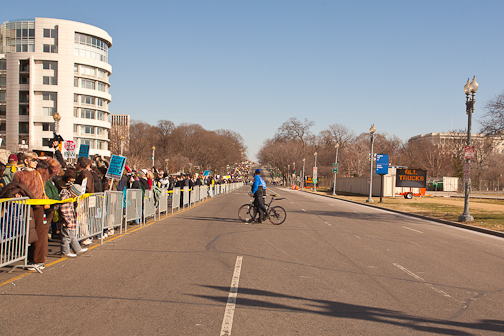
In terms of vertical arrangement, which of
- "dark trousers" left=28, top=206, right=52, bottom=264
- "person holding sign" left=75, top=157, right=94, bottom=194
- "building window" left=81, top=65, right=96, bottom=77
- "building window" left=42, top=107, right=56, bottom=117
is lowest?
"dark trousers" left=28, top=206, right=52, bottom=264

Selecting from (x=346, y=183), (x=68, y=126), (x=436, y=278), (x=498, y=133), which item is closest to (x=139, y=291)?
(x=436, y=278)

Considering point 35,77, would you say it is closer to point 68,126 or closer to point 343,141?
point 68,126

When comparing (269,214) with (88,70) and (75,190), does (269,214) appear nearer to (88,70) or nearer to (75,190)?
(75,190)

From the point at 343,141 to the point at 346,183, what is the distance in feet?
173

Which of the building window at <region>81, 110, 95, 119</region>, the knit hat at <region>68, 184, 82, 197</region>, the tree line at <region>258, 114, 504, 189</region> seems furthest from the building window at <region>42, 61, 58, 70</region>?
the knit hat at <region>68, 184, 82, 197</region>

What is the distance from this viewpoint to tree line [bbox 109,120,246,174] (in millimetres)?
87812

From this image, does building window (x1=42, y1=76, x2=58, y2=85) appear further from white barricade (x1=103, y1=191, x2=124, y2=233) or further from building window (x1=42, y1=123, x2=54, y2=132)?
white barricade (x1=103, y1=191, x2=124, y2=233)

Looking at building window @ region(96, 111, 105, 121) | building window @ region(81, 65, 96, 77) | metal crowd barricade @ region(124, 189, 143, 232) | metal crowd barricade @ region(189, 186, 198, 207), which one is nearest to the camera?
metal crowd barricade @ region(124, 189, 143, 232)

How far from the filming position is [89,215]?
9.66m

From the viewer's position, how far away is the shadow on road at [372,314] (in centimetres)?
500

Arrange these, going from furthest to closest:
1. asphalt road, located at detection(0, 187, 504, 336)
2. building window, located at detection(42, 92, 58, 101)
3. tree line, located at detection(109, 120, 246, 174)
A: tree line, located at detection(109, 120, 246, 174), building window, located at detection(42, 92, 58, 101), asphalt road, located at detection(0, 187, 504, 336)

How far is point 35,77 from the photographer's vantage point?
72.9 meters

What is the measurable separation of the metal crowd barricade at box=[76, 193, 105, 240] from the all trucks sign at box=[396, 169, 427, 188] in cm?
4101

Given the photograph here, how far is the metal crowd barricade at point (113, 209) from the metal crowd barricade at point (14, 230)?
3.47 m
